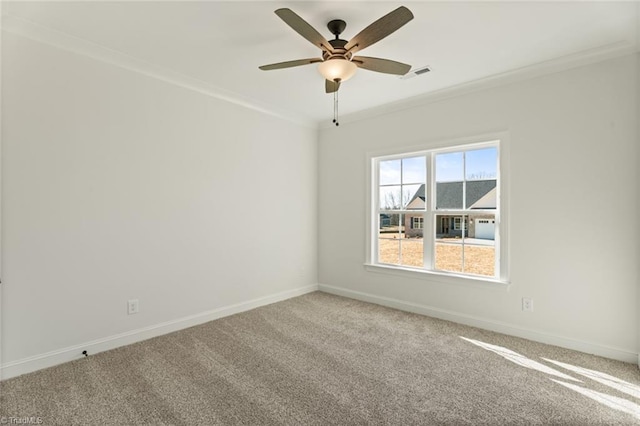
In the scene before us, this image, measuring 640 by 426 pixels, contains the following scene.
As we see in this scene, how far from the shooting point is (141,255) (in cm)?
296

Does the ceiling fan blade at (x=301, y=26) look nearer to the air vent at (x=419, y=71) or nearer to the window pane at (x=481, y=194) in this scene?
the air vent at (x=419, y=71)

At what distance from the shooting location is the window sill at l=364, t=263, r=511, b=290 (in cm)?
322

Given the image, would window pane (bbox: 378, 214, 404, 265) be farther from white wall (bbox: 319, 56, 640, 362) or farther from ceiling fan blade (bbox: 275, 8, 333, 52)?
ceiling fan blade (bbox: 275, 8, 333, 52)

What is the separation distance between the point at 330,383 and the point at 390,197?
8.66 ft

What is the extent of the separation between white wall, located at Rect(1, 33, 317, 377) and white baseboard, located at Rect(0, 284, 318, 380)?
0.10ft

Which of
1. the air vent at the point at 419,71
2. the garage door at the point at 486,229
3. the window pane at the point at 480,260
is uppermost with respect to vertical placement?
the air vent at the point at 419,71

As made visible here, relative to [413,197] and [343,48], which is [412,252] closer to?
[413,197]

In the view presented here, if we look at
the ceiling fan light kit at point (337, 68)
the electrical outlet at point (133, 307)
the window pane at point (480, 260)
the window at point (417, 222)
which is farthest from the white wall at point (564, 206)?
the electrical outlet at point (133, 307)

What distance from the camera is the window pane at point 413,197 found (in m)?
3.93

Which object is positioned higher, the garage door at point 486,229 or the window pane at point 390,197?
the window pane at point 390,197

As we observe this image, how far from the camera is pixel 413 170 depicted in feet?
13.1

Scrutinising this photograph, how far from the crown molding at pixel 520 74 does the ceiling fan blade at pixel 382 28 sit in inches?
69.8

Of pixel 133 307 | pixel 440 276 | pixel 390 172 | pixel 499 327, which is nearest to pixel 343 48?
pixel 390 172

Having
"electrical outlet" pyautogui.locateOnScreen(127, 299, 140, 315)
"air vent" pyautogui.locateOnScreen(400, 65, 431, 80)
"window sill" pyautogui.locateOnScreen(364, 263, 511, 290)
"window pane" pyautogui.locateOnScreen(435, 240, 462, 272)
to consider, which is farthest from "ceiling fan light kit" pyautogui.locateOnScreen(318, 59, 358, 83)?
"electrical outlet" pyautogui.locateOnScreen(127, 299, 140, 315)
